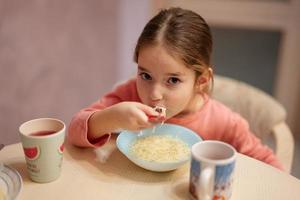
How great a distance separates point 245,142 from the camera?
111 cm

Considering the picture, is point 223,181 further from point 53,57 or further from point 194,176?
point 53,57

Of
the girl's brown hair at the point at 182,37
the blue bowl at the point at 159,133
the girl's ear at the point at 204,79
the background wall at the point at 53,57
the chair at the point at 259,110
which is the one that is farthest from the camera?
the background wall at the point at 53,57

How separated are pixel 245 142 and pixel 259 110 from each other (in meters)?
0.34

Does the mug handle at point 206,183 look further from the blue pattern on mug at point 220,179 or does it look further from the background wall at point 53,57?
the background wall at point 53,57

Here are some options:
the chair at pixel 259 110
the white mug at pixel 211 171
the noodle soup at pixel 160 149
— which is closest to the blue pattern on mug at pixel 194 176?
the white mug at pixel 211 171

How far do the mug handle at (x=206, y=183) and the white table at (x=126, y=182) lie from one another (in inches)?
2.4

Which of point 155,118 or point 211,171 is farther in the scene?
point 155,118

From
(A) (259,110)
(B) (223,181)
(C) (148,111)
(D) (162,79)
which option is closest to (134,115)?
(C) (148,111)

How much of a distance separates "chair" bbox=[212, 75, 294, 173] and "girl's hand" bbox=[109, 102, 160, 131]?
54 centimetres

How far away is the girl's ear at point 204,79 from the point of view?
1.05m

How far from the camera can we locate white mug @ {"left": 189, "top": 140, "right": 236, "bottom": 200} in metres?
0.71

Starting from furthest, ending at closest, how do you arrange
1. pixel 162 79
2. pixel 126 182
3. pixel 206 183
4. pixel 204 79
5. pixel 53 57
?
pixel 53 57 → pixel 204 79 → pixel 162 79 → pixel 126 182 → pixel 206 183

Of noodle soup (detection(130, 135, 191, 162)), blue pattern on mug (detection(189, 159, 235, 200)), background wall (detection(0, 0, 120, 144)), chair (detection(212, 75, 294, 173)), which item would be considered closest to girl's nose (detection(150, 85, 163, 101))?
noodle soup (detection(130, 135, 191, 162))

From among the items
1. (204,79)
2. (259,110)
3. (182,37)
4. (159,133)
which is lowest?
(259,110)
